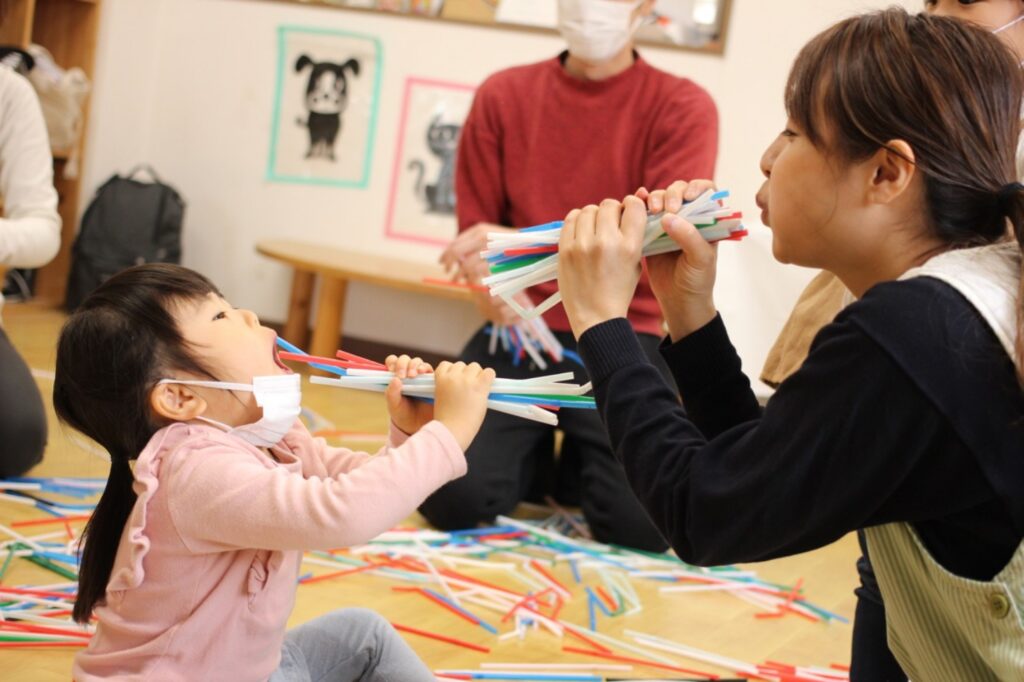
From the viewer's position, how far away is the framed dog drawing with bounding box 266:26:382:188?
479 cm

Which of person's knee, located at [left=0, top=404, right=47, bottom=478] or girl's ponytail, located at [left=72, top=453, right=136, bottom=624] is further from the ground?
girl's ponytail, located at [left=72, top=453, right=136, bottom=624]

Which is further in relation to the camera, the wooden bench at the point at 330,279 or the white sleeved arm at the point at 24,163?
the wooden bench at the point at 330,279

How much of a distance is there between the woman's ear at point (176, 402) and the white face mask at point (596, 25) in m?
1.79

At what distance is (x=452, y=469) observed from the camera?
4.27ft

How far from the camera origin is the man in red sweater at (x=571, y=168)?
109 inches

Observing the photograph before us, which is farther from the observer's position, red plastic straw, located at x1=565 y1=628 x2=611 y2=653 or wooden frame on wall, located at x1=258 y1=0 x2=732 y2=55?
wooden frame on wall, located at x1=258 y1=0 x2=732 y2=55

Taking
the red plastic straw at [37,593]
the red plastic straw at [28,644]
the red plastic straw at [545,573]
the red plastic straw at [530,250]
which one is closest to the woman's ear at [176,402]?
the red plastic straw at [530,250]

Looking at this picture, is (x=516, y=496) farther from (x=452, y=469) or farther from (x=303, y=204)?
(x=303, y=204)

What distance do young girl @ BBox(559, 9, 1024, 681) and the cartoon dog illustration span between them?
3771 millimetres

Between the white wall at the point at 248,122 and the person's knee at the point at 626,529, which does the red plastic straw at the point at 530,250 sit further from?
the white wall at the point at 248,122

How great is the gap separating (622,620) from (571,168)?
1194 mm

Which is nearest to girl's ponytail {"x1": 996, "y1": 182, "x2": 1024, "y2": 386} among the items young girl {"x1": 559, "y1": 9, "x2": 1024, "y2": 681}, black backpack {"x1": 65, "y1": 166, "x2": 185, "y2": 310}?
young girl {"x1": 559, "y1": 9, "x2": 1024, "y2": 681}

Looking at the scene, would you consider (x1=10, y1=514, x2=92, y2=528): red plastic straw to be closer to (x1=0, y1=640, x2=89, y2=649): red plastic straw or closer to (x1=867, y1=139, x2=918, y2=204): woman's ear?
(x1=0, y1=640, x2=89, y2=649): red plastic straw

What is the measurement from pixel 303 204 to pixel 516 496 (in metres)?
2.46
